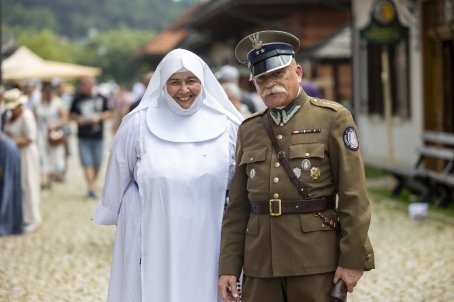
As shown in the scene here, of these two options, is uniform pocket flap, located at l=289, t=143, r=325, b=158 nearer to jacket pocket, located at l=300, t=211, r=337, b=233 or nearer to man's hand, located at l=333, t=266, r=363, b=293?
jacket pocket, located at l=300, t=211, r=337, b=233

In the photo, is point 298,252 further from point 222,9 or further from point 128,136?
point 222,9

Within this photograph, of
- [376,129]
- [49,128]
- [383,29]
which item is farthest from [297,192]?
[376,129]

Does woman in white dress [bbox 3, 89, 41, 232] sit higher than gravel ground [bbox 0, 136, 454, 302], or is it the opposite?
woman in white dress [bbox 3, 89, 41, 232]

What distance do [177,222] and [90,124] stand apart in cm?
956

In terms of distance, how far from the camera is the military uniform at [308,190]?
3.78 meters

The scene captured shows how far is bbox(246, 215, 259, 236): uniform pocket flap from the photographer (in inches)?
158

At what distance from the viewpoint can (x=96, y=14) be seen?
12812cm

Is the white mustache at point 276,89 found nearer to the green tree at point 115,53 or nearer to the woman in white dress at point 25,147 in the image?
the woman in white dress at point 25,147

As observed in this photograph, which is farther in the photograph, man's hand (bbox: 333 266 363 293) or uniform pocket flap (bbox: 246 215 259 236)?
uniform pocket flap (bbox: 246 215 259 236)

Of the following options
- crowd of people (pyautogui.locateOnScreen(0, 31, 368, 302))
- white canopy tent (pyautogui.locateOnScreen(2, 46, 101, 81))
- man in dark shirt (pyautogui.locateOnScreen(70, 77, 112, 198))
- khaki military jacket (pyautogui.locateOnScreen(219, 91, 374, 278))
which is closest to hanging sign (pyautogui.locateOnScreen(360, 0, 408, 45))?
man in dark shirt (pyautogui.locateOnScreen(70, 77, 112, 198))

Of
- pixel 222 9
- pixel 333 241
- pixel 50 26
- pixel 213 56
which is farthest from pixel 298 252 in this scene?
pixel 50 26

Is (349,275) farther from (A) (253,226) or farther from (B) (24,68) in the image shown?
(B) (24,68)

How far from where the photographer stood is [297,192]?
3887 mm

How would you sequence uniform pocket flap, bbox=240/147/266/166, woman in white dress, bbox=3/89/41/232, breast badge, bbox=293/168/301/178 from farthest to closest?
woman in white dress, bbox=3/89/41/232, uniform pocket flap, bbox=240/147/266/166, breast badge, bbox=293/168/301/178
